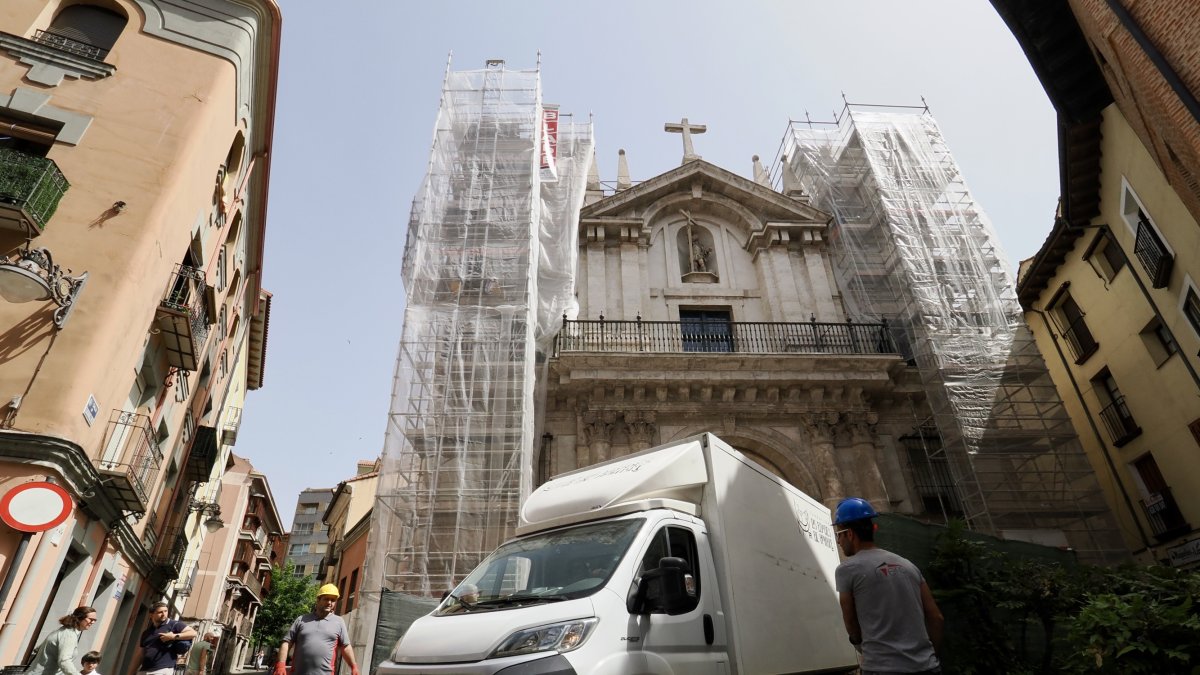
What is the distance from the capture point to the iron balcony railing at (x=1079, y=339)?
635 inches

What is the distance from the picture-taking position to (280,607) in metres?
40.9

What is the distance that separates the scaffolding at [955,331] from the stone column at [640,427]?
6.80 meters

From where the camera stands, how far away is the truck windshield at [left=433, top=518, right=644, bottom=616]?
14.8ft

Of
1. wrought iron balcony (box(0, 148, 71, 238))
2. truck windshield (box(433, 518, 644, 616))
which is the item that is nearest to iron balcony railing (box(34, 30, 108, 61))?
wrought iron balcony (box(0, 148, 71, 238))

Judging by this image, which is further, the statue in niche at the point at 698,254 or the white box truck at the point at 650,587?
the statue in niche at the point at 698,254

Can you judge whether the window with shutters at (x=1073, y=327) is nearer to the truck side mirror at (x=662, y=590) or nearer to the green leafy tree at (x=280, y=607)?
the truck side mirror at (x=662, y=590)

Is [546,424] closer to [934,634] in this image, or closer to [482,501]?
[482,501]

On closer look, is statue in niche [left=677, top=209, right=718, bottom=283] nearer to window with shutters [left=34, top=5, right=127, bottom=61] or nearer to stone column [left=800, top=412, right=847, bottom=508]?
stone column [left=800, top=412, right=847, bottom=508]

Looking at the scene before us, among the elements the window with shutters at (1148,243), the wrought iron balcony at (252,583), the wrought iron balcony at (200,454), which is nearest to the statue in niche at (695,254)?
the window with shutters at (1148,243)

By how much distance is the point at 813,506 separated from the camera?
26.6ft

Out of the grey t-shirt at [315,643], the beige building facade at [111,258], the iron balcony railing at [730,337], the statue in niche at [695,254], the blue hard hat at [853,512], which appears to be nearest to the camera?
the blue hard hat at [853,512]

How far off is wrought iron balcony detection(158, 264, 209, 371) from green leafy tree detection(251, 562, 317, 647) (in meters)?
36.4

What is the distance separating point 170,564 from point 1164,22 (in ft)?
69.5

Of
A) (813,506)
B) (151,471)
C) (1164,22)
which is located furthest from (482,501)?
(1164,22)
